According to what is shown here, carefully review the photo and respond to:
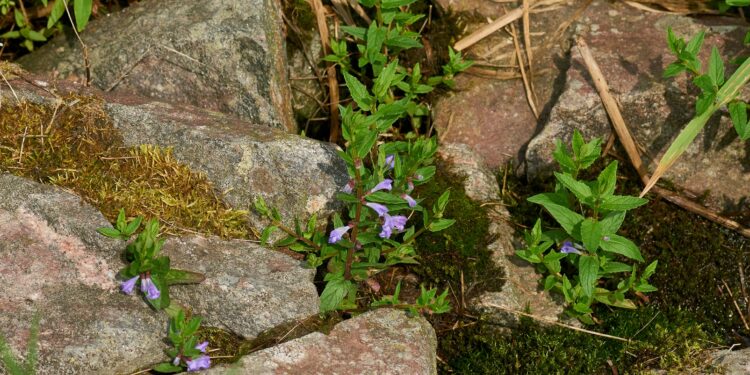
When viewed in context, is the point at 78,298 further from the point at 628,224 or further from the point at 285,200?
the point at 628,224

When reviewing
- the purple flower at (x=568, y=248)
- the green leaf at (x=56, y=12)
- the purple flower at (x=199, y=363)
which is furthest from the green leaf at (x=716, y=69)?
the green leaf at (x=56, y=12)

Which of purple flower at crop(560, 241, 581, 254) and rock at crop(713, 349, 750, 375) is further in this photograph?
purple flower at crop(560, 241, 581, 254)

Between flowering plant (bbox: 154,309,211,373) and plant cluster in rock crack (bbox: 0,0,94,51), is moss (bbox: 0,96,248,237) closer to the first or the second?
flowering plant (bbox: 154,309,211,373)

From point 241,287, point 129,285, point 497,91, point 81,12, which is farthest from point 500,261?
point 81,12

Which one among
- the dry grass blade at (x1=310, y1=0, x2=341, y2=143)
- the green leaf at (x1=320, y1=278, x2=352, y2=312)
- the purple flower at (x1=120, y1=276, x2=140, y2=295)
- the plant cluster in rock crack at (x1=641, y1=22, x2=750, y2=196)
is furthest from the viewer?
the dry grass blade at (x1=310, y1=0, x2=341, y2=143)

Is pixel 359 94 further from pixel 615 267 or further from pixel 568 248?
pixel 615 267

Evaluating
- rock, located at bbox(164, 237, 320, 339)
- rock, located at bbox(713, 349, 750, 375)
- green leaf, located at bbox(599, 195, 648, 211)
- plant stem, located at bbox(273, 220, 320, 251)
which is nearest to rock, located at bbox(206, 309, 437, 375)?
rock, located at bbox(164, 237, 320, 339)

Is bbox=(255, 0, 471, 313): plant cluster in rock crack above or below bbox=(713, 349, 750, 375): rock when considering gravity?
above

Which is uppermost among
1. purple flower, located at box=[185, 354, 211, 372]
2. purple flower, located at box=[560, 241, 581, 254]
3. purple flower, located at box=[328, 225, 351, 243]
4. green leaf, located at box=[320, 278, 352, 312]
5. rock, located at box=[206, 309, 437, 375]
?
purple flower, located at box=[328, 225, 351, 243]
